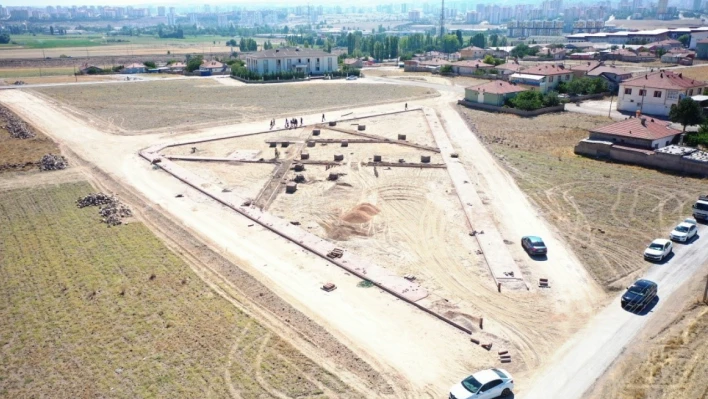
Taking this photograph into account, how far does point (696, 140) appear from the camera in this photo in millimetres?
43625

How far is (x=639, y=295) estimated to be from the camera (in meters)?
20.7

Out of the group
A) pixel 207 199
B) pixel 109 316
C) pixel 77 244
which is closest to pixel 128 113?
pixel 207 199

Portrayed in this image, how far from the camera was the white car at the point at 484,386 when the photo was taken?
601 inches

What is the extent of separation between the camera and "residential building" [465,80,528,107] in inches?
2443

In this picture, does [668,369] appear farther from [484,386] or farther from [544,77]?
[544,77]

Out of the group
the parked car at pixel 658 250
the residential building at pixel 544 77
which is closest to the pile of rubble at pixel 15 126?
the parked car at pixel 658 250

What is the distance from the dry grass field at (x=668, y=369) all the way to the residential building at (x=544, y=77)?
5644 centimetres

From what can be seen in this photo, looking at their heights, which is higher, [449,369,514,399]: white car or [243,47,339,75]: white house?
[243,47,339,75]: white house

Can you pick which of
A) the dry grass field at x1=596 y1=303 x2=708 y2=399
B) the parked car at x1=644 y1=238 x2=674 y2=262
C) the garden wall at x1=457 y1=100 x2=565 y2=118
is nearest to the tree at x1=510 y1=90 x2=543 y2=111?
the garden wall at x1=457 y1=100 x2=565 y2=118

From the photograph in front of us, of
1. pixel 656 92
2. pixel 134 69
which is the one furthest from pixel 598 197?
pixel 134 69

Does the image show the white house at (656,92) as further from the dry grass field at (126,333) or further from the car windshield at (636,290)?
the dry grass field at (126,333)

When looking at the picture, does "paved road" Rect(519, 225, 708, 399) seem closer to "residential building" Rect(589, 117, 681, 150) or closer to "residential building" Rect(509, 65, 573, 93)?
"residential building" Rect(589, 117, 681, 150)

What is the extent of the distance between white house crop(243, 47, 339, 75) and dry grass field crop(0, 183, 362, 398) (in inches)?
2833

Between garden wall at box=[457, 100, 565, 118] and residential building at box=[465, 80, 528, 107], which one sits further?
residential building at box=[465, 80, 528, 107]
